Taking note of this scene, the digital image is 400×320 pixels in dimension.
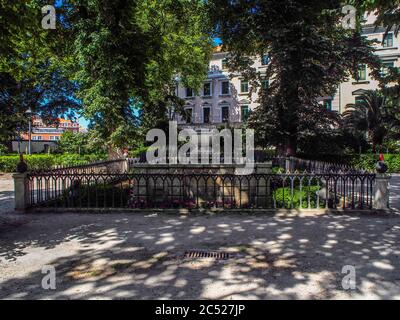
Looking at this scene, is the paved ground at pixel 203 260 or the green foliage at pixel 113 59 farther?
the green foliage at pixel 113 59

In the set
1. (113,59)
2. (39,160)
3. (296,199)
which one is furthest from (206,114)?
(296,199)

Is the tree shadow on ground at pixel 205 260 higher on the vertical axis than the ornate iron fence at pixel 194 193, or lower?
lower

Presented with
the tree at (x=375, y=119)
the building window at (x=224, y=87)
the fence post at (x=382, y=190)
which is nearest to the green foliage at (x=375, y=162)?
the tree at (x=375, y=119)

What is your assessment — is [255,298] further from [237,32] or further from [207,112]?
[207,112]

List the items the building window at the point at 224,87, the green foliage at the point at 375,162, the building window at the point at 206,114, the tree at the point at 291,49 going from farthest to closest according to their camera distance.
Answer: the building window at the point at 206,114 → the building window at the point at 224,87 → the green foliage at the point at 375,162 → the tree at the point at 291,49

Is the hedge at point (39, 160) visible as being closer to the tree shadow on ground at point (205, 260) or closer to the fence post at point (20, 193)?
the fence post at point (20, 193)

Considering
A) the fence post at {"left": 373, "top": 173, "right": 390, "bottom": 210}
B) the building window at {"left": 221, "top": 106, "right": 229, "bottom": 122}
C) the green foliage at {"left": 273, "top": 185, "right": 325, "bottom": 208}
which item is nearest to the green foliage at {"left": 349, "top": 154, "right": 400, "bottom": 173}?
the fence post at {"left": 373, "top": 173, "right": 390, "bottom": 210}

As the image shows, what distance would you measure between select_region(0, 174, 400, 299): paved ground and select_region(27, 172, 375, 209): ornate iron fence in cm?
98

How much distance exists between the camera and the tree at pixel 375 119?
27016 millimetres

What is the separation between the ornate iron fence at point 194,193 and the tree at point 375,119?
19.9m

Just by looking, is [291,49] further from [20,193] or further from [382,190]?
[20,193]

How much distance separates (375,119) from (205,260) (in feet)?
91.9

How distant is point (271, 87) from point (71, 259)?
1825 cm

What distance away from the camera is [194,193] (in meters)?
10.8
